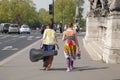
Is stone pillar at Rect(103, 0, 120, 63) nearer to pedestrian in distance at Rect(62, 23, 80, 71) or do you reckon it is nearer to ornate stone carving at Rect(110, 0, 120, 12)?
ornate stone carving at Rect(110, 0, 120, 12)

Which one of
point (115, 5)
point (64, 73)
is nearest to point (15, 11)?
point (115, 5)

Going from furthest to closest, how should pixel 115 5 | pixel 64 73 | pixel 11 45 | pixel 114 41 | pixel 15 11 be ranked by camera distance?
1. pixel 15 11
2. pixel 11 45
3. pixel 115 5
4. pixel 114 41
5. pixel 64 73

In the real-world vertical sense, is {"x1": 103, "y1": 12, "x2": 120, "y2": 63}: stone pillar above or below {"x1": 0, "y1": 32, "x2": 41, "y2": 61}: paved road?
above

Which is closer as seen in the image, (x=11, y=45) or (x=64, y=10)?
(x=11, y=45)

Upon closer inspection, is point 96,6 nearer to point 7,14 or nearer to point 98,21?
point 98,21

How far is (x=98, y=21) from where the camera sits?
3180 centimetres

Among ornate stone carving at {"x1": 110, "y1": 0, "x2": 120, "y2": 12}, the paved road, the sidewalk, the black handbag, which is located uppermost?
ornate stone carving at {"x1": 110, "y1": 0, "x2": 120, "y2": 12}

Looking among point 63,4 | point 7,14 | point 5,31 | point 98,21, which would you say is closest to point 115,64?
point 98,21

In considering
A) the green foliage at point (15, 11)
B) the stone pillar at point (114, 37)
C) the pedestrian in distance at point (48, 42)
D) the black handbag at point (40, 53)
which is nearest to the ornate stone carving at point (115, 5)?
the stone pillar at point (114, 37)

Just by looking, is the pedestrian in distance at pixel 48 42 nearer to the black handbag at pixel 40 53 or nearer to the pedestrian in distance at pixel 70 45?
the black handbag at pixel 40 53

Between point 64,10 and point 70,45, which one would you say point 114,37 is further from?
point 64,10

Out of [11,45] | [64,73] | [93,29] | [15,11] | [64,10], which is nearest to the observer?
[64,73]

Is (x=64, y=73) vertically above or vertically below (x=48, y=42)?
below

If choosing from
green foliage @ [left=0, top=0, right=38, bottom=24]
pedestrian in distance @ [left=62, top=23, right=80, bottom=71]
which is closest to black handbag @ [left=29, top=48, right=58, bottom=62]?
pedestrian in distance @ [left=62, top=23, right=80, bottom=71]
